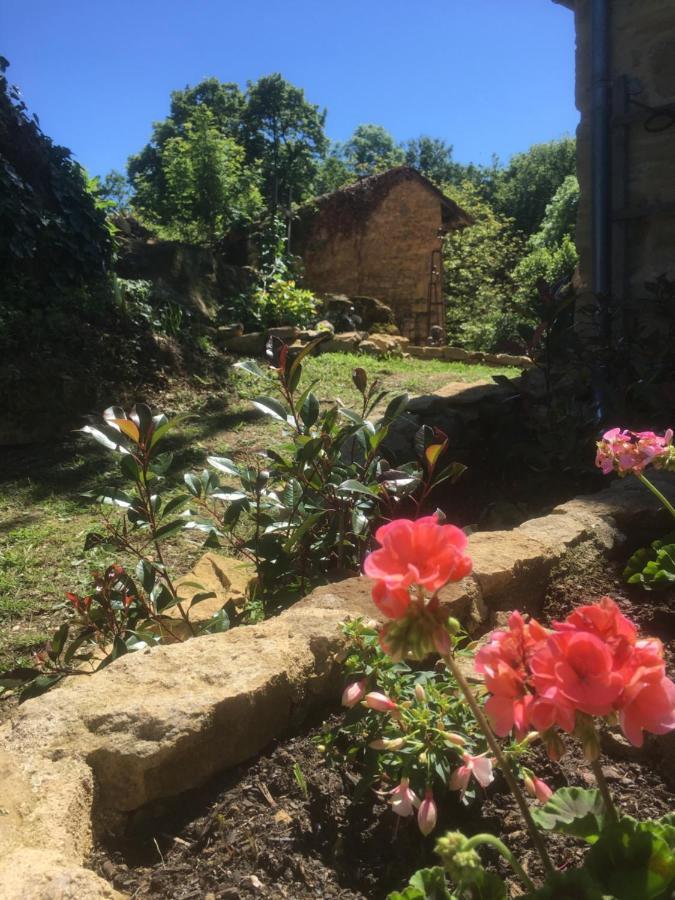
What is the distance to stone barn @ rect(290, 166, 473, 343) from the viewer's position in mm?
14227

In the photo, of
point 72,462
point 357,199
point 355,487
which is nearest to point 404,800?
point 355,487

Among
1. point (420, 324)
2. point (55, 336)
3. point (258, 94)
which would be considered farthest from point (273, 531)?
point (258, 94)

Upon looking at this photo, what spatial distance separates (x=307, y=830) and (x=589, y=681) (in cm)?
74

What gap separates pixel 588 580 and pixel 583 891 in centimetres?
144

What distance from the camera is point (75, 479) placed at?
476 cm

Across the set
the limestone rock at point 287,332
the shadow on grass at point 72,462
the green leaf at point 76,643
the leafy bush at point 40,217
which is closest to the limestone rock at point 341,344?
the limestone rock at point 287,332

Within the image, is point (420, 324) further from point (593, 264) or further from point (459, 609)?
point (459, 609)

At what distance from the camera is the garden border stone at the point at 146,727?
1.02m

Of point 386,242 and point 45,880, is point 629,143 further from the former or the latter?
point 386,242

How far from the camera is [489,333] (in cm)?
1575

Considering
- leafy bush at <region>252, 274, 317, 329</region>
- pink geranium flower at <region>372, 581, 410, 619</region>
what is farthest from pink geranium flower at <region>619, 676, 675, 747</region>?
leafy bush at <region>252, 274, 317, 329</region>

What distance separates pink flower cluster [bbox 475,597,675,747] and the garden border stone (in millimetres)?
567

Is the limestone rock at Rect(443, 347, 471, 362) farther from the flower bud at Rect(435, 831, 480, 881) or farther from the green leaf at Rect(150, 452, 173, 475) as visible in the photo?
the flower bud at Rect(435, 831, 480, 881)

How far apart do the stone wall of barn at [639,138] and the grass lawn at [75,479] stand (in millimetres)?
2040
